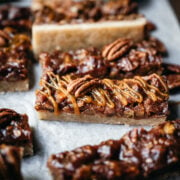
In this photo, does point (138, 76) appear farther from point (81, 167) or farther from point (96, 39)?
point (81, 167)

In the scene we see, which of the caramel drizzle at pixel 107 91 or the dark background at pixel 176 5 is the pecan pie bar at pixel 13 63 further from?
the dark background at pixel 176 5

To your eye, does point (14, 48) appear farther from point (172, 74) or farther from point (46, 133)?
point (172, 74)

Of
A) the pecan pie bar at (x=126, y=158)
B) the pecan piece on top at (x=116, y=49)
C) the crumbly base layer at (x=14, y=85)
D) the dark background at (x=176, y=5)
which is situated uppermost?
the dark background at (x=176, y=5)

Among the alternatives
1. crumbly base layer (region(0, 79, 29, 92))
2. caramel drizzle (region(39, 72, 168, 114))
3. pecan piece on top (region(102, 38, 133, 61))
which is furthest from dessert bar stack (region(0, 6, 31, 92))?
pecan piece on top (region(102, 38, 133, 61))

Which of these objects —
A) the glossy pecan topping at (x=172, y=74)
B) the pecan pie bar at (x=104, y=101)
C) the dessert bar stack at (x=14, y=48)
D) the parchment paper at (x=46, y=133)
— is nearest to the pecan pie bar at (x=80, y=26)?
the dessert bar stack at (x=14, y=48)

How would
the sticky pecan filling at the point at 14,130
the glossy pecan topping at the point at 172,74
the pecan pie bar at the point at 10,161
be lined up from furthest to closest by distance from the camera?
the glossy pecan topping at the point at 172,74, the sticky pecan filling at the point at 14,130, the pecan pie bar at the point at 10,161

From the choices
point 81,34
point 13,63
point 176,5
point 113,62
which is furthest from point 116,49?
point 176,5

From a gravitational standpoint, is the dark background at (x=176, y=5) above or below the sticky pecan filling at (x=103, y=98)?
above
